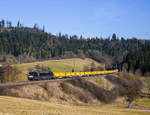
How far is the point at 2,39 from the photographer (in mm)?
168875

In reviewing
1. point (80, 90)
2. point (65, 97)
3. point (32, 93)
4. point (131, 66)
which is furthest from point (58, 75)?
point (131, 66)

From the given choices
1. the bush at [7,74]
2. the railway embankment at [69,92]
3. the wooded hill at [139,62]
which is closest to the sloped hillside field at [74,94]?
the railway embankment at [69,92]

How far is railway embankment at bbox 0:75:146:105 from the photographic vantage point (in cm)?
4962

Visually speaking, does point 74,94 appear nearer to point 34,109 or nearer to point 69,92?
point 69,92

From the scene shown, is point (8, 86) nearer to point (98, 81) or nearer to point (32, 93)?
point (32, 93)

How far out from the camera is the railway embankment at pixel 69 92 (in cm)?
4962

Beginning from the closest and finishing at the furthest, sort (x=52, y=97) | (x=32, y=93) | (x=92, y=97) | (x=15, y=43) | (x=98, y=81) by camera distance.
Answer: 1. (x=32, y=93)
2. (x=52, y=97)
3. (x=92, y=97)
4. (x=98, y=81)
5. (x=15, y=43)

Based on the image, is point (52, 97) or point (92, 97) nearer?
point (52, 97)

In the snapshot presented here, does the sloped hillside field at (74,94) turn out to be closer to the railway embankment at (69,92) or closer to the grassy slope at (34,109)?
the railway embankment at (69,92)

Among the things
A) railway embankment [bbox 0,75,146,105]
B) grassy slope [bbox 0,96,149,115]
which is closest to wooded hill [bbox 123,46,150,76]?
railway embankment [bbox 0,75,146,105]

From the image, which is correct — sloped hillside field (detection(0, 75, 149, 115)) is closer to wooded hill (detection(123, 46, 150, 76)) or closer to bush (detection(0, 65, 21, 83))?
bush (detection(0, 65, 21, 83))

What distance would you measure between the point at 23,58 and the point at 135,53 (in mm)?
68926

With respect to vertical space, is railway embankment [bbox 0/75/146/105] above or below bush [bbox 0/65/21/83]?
below

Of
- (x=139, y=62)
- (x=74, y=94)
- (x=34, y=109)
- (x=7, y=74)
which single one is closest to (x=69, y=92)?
(x=74, y=94)
